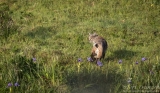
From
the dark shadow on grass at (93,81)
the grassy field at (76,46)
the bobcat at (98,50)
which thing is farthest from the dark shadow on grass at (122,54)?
the dark shadow on grass at (93,81)

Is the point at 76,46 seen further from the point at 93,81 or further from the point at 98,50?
the point at 93,81

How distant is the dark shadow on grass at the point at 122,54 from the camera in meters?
7.88

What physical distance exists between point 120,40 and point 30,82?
4025 millimetres

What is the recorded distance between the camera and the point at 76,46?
8.68 meters

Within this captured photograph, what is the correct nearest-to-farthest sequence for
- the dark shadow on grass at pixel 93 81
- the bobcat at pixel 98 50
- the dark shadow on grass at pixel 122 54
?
the dark shadow on grass at pixel 93 81 < the bobcat at pixel 98 50 < the dark shadow on grass at pixel 122 54

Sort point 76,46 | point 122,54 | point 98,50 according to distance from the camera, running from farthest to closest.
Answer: point 76,46
point 122,54
point 98,50

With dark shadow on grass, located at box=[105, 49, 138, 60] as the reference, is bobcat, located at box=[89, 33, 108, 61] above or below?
above

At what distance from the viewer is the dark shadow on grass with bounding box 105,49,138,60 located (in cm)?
788

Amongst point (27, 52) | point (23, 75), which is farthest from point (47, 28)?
point (23, 75)

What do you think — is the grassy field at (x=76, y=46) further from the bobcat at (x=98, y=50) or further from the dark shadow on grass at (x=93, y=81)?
the bobcat at (x=98, y=50)

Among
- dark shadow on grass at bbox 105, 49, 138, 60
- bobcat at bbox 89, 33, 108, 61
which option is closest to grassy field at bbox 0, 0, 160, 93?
dark shadow on grass at bbox 105, 49, 138, 60

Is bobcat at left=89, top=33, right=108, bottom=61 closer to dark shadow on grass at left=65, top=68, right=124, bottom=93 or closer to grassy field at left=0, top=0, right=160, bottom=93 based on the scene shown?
grassy field at left=0, top=0, right=160, bottom=93

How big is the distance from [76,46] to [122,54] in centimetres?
125

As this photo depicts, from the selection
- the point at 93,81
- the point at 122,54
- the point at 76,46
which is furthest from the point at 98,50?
the point at 93,81
